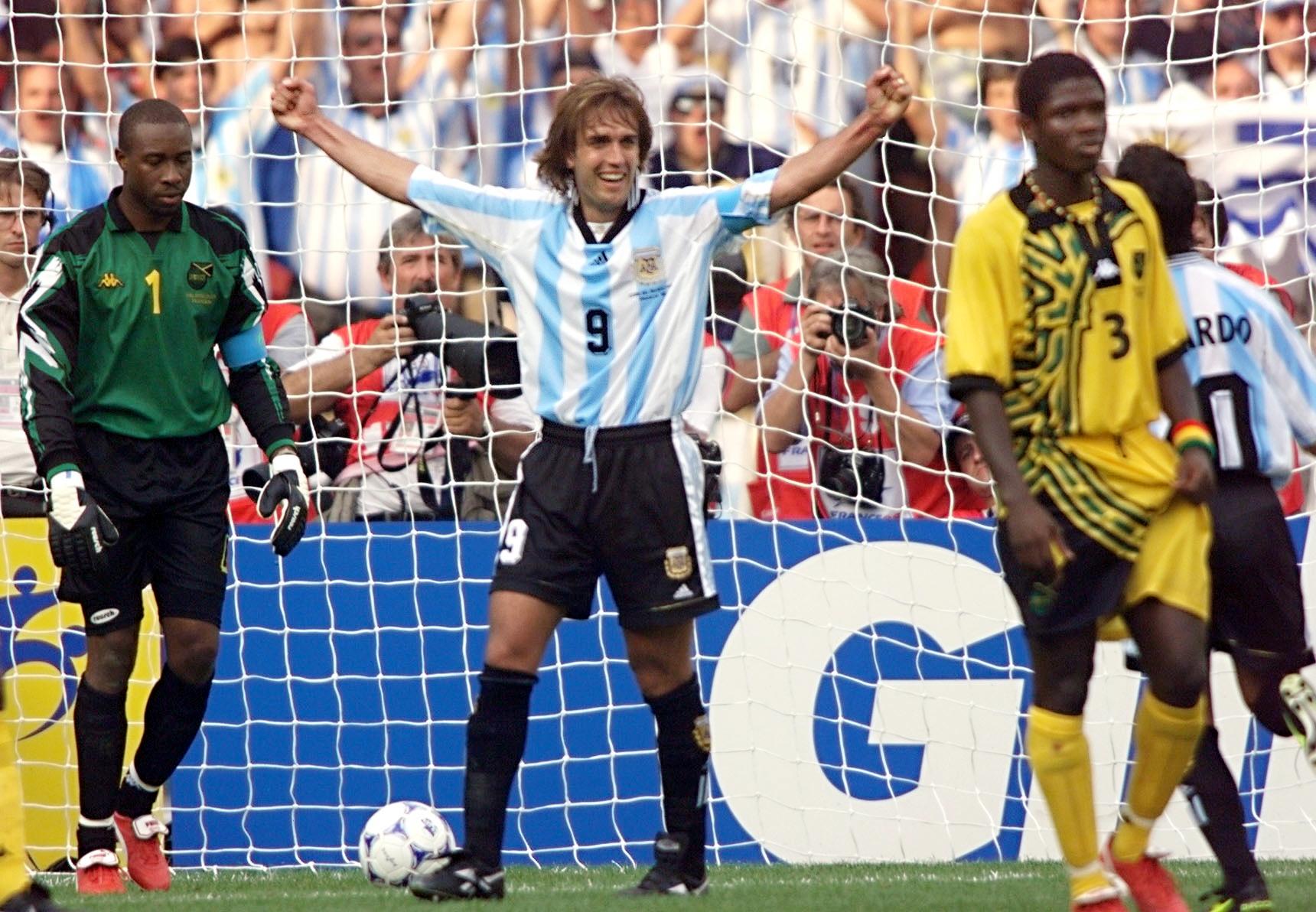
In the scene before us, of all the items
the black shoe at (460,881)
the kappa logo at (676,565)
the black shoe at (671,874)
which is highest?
the kappa logo at (676,565)

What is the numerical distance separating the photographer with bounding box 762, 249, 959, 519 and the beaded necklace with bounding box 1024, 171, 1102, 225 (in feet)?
10.4

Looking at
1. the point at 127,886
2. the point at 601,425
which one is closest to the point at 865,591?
the point at 601,425

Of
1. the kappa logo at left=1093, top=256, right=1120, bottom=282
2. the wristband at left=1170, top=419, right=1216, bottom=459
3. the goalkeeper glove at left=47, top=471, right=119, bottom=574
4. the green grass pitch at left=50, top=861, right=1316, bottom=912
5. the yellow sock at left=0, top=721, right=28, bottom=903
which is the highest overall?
the kappa logo at left=1093, top=256, right=1120, bottom=282

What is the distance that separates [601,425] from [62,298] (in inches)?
67.2

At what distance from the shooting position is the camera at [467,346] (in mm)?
7066

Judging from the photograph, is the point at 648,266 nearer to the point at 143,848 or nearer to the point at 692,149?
the point at 143,848

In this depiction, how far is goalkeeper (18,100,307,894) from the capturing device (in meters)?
5.31

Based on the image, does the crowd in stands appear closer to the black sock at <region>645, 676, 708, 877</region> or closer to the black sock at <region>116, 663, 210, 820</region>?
the black sock at <region>116, 663, 210, 820</region>

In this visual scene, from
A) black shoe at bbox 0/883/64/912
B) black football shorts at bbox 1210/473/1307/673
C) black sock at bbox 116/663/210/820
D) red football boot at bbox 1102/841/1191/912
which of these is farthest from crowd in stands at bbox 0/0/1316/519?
black shoe at bbox 0/883/64/912

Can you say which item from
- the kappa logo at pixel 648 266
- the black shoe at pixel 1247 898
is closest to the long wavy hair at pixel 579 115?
the kappa logo at pixel 648 266

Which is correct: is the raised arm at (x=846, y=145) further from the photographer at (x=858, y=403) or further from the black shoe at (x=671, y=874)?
the photographer at (x=858, y=403)

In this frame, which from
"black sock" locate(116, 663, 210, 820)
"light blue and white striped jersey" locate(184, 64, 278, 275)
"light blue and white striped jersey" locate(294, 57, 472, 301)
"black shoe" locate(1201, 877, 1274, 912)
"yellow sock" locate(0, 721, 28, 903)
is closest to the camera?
"yellow sock" locate(0, 721, 28, 903)

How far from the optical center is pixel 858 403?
23.2ft

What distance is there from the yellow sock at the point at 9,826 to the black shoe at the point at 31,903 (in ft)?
0.20
